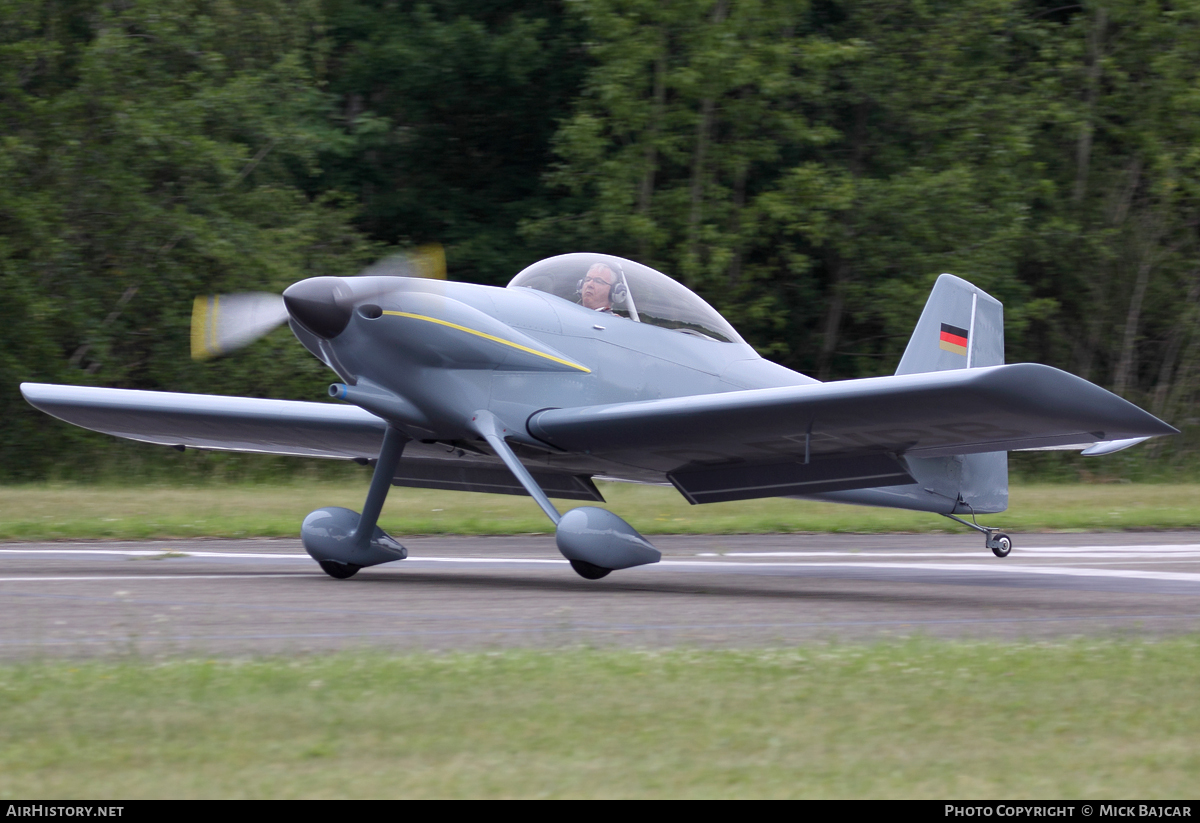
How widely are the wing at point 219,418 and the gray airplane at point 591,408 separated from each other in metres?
0.02

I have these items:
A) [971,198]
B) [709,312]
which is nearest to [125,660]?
[709,312]

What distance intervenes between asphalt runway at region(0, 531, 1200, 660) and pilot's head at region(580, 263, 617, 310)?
6.47ft

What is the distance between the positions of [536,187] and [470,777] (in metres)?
24.2

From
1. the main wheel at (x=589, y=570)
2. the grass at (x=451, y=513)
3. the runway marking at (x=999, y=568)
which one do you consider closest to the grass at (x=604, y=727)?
the main wheel at (x=589, y=570)

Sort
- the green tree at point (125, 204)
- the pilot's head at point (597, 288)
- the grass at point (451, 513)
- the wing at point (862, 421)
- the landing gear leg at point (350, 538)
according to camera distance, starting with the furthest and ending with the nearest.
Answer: the green tree at point (125, 204) → the grass at point (451, 513) → the pilot's head at point (597, 288) → the landing gear leg at point (350, 538) → the wing at point (862, 421)

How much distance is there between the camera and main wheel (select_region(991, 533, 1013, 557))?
1027cm

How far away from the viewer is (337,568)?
8.19 metres

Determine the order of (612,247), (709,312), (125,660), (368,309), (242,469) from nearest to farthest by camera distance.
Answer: (125,660) < (368,309) < (709,312) < (242,469) < (612,247)

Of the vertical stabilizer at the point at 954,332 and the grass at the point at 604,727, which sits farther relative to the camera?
the vertical stabilizer at the point at 954,332

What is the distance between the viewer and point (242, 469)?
18672mm

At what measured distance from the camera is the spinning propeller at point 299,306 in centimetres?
749

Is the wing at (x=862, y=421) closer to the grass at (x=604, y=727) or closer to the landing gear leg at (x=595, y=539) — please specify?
the landing gear leg at (x=595, y=539)

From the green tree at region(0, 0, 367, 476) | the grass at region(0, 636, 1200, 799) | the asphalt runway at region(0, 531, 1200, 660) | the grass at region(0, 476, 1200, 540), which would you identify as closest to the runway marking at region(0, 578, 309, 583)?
the asphalt runway at region(0, 531, 1200, 660)
